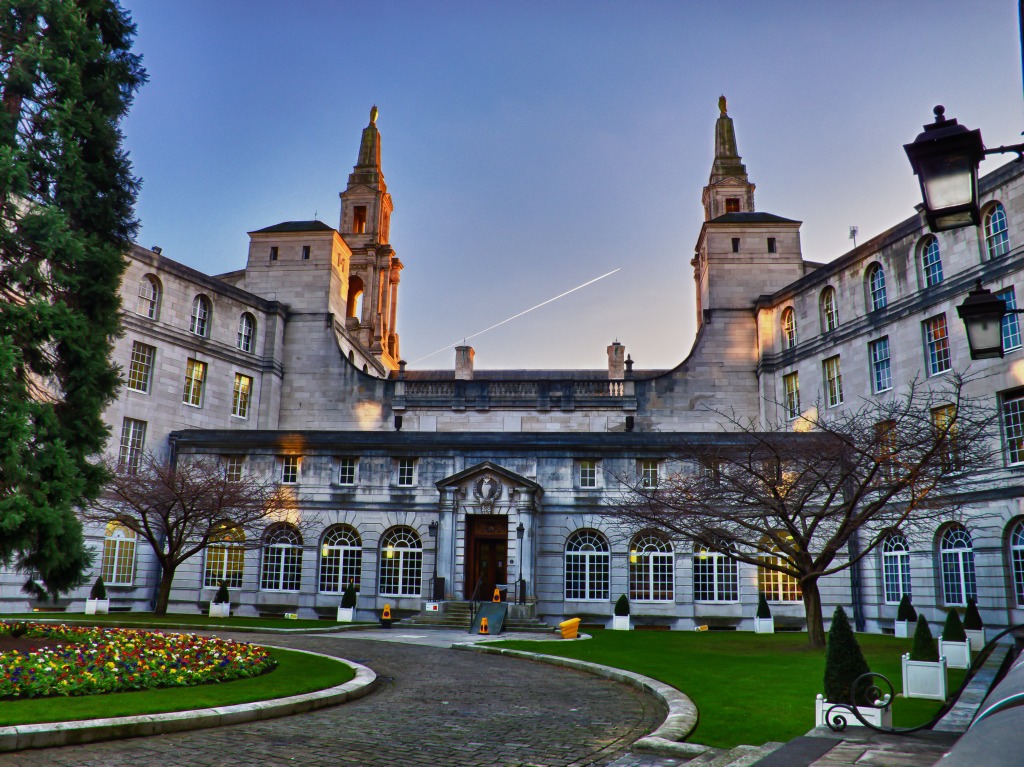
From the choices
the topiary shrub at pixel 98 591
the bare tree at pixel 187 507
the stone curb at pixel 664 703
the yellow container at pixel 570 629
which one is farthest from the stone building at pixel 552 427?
the stone curb at pixel 664 703

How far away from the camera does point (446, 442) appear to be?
112 ft

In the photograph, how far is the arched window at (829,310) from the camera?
1417 inches

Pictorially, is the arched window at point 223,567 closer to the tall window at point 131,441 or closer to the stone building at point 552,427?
the stone building at point 552,427

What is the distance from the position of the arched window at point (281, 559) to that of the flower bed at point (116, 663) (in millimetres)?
18207

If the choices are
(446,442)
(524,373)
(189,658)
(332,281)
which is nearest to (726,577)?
(446,442)

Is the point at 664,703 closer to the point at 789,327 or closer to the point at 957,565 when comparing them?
the point at 957,565

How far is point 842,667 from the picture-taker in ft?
32.2

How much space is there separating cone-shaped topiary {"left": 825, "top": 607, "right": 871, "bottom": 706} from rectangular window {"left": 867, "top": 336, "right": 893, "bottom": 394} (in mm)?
24654

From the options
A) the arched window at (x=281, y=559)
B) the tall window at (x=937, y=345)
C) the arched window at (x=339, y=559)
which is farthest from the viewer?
the arched window at (x=281, y=559)

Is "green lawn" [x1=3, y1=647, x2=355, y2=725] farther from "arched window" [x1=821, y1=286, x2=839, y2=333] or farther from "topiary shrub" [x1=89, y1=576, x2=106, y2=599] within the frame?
"arched window" [x1=821, y1=286, x2=839, y2=333]

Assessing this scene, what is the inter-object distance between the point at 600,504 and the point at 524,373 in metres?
42.6

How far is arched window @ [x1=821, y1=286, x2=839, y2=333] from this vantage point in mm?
36000

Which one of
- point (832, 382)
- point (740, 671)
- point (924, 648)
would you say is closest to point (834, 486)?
point (740, 671)

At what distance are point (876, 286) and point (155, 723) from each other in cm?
3247
